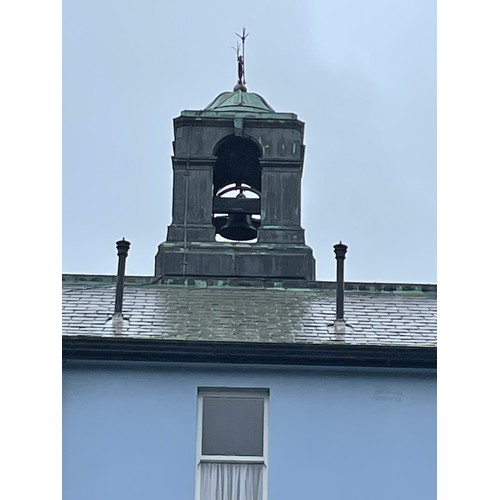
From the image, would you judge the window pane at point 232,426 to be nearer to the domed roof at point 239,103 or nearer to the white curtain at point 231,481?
the white curtain at point 231,481

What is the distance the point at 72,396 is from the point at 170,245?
5360mm

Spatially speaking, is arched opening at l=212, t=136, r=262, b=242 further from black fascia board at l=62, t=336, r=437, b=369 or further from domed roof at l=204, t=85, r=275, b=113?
black fascia board at l=62, t=336, r=437, b=369

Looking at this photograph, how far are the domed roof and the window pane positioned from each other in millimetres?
7084

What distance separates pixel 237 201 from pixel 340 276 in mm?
5074

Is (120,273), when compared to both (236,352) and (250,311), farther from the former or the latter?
Result: (236,352)

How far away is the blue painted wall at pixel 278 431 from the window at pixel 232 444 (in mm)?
143

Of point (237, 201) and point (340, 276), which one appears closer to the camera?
point (340, 276)

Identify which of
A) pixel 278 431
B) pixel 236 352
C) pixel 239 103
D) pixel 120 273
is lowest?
pixel 278 431

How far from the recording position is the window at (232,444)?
11.9 meters

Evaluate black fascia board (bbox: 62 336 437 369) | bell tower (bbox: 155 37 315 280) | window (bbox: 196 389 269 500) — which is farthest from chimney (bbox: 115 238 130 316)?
bell tower (bbox: 155 37 315 280)

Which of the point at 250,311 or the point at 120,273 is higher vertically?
the point at 120,273

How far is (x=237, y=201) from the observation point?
18.4m

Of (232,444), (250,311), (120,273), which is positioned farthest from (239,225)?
(232,444)

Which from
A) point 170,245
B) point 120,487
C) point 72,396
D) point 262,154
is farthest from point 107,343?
point 262,154
